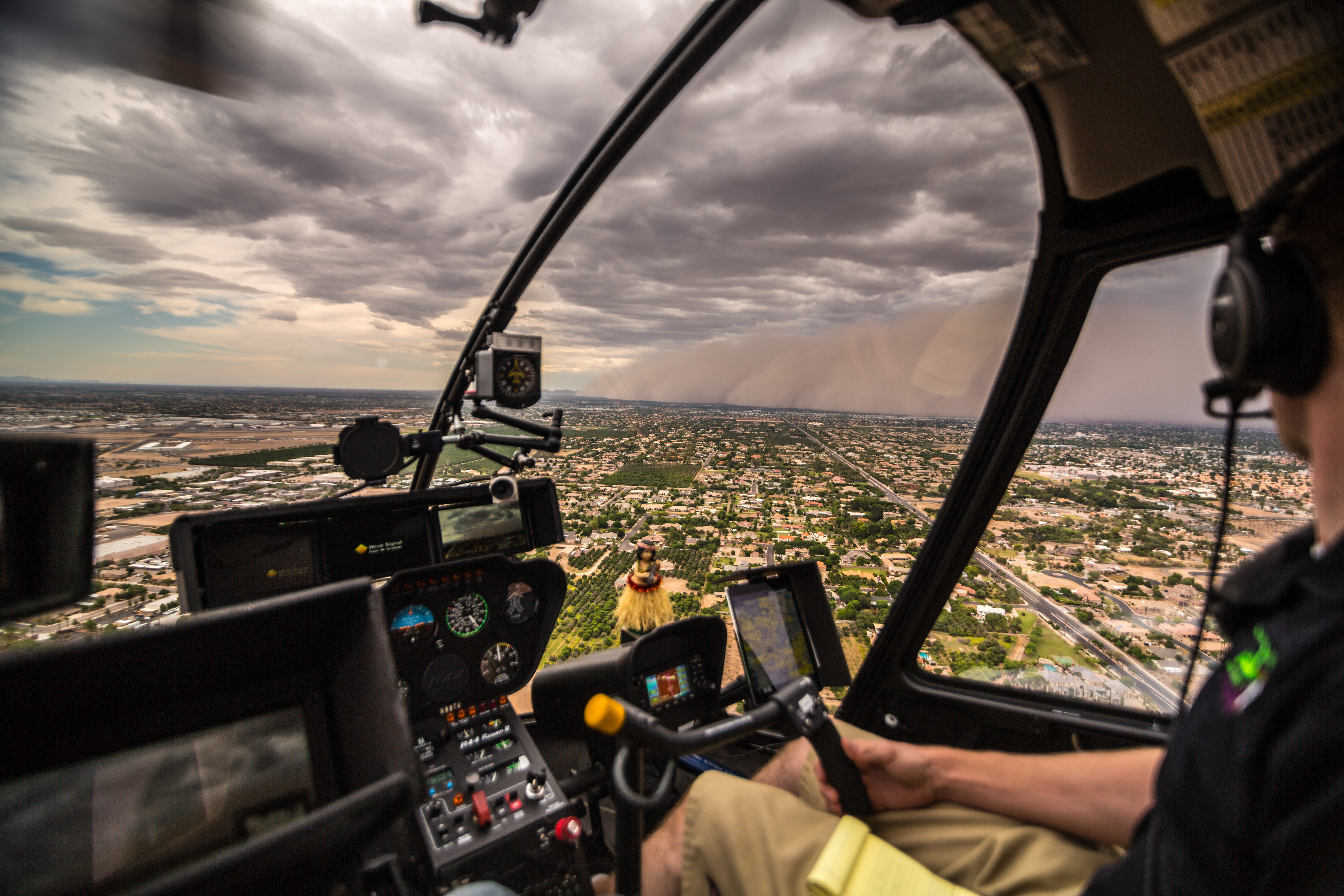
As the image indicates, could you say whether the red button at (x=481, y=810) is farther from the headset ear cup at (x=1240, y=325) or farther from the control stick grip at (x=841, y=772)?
the headset ear cup at (x=1240, y=325)

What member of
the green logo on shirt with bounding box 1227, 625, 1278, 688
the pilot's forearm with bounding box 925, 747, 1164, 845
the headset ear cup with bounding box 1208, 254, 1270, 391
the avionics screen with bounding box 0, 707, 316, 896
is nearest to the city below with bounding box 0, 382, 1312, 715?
the avionics screen with bounding box 0, 707, 316, 896

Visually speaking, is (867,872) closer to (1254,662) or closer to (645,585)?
(1254,662)

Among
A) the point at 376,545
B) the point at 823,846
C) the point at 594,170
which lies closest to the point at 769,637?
the point at 823,846

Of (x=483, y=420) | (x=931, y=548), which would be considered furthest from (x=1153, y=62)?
(x=483, y=420)

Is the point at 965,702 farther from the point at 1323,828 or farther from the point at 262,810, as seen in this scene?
the point at 262,810

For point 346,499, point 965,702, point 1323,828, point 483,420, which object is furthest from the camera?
point 483,420

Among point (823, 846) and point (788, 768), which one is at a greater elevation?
point (823, 846)

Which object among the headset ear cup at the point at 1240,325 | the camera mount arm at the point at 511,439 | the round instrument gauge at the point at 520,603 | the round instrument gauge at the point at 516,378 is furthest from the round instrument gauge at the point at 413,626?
the headset ear cup at the point at 1240,325
